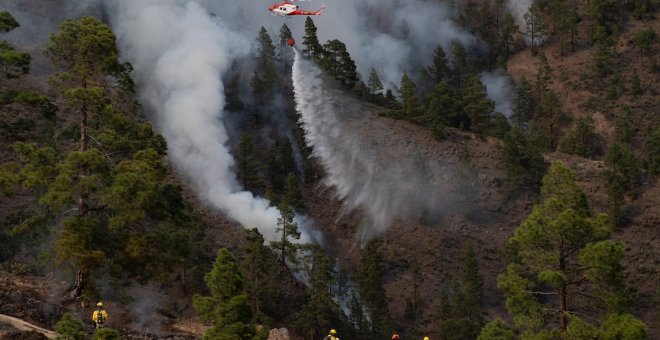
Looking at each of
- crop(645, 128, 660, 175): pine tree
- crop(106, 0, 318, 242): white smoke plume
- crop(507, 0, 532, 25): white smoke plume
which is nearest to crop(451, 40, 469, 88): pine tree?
crop(507, 0, 532, 25): white smoke plume

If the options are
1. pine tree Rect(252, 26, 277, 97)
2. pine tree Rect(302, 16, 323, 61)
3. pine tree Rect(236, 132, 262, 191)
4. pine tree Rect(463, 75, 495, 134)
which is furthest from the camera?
pine tree Rect(302, 16, 323, 61)

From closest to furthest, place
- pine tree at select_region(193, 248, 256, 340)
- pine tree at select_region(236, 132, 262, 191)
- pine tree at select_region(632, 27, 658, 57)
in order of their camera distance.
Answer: pine tree at select_region(193, 248, 256, 340)
pine tree at select_region(236, 132, 262, 191)
pine tree at select_region(632, 27, 658, 57)

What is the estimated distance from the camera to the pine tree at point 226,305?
33312 millimetres

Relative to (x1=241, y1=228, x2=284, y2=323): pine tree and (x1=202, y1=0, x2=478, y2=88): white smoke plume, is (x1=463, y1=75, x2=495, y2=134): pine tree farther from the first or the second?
(x1=241, y1=228, x2=284, y2=323): pine tree

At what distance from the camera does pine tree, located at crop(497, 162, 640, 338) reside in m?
33.1

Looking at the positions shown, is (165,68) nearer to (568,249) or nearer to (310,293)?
(310,293)

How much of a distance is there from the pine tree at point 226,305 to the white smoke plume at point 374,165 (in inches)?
1735

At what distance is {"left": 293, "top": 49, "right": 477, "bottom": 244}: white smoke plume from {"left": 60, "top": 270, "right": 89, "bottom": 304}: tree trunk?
38.4 metres

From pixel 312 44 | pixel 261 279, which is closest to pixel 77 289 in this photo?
pixel 261 279

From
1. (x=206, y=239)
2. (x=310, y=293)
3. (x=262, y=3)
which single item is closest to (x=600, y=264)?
(x=310, y=293)

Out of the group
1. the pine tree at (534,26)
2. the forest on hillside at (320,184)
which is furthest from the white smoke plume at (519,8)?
the pine tree at (534,26)

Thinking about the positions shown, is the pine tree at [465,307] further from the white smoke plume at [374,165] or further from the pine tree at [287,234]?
the pine tree at [287,234]

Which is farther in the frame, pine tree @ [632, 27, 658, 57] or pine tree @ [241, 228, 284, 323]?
pine tree @ [632, 27, 658, 57]

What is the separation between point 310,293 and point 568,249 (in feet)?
92.2
